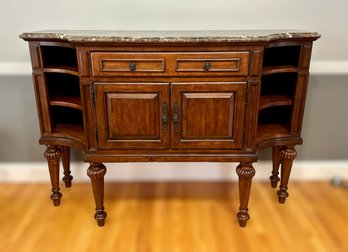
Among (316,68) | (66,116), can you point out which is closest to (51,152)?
(66,116)

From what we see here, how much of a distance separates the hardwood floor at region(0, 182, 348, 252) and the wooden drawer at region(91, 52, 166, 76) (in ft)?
2.75

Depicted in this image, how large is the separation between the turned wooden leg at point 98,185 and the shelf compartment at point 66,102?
31cm

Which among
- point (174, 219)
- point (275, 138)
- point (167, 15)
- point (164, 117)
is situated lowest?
point (174, 219)

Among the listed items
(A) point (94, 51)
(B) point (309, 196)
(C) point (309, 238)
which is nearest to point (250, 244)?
(C) point (309, 238)

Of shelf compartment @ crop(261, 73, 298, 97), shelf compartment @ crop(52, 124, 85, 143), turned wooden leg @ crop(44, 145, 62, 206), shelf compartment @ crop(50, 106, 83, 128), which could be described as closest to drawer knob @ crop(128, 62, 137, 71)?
shelf compartment @ crop(52, 124, 85, 143)

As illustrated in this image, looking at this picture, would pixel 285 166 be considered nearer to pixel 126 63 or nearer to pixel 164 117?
pixel 164 117

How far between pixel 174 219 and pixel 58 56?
111cm

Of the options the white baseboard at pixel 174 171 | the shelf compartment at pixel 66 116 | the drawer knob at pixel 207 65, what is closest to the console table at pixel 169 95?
the drawer knob at pixel 207 65

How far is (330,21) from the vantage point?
1.86 metres

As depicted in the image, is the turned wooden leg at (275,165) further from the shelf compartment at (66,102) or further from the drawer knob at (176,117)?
the shelf compartment at (66,102)

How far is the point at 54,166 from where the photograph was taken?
5.85ft

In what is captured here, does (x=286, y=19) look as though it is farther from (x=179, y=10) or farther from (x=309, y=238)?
(x=309, y=238)

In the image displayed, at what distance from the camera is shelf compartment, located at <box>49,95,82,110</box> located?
5.22 feet

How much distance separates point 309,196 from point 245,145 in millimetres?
770
